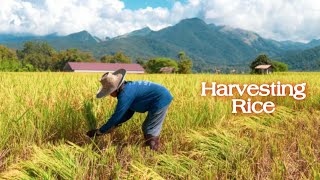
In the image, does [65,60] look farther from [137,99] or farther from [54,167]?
[54,167]

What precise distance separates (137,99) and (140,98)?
0.03 m

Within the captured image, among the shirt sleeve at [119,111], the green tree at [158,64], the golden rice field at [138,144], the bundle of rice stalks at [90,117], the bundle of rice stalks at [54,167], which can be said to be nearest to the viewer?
the bundle of rice stalks at [54,167]

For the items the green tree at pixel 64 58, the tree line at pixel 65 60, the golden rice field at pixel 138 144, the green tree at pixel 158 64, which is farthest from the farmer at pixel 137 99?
the green tree at pixel 158 64

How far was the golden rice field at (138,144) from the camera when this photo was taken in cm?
313

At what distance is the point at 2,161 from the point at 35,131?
24.9 inches

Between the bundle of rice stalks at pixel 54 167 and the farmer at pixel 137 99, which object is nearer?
the bundle of rice stalks at pixel 54 167

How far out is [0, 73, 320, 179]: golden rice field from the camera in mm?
3133

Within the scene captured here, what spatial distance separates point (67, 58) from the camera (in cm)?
7556

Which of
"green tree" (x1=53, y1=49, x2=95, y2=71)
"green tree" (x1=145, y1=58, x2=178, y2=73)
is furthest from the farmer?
"green tree" (x1=145, y1=58, x2=178, y2=73)

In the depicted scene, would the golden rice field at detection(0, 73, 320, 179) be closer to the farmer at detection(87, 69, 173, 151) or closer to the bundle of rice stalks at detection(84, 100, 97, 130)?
the bundle of rice stalks at detection(84, 100, 97, 130)

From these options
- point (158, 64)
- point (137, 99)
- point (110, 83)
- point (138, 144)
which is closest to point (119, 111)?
point (110, 83)

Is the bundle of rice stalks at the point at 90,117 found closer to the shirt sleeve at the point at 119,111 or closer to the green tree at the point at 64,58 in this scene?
the shirt sleeve at the point at 119,111

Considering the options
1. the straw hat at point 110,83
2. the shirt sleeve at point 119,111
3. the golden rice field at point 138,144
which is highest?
the straw hat at point 110,83

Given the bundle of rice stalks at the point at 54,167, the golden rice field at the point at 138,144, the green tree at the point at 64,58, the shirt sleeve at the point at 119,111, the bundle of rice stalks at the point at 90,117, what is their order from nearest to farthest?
the bundle of rice stalks at the point at 54,167
the golden rice field at the point at 138,144
the shirt sleeve at the point at 119,111
the bundle of rice stalks at the point at 90,117
the green tree at the point at 64,58
